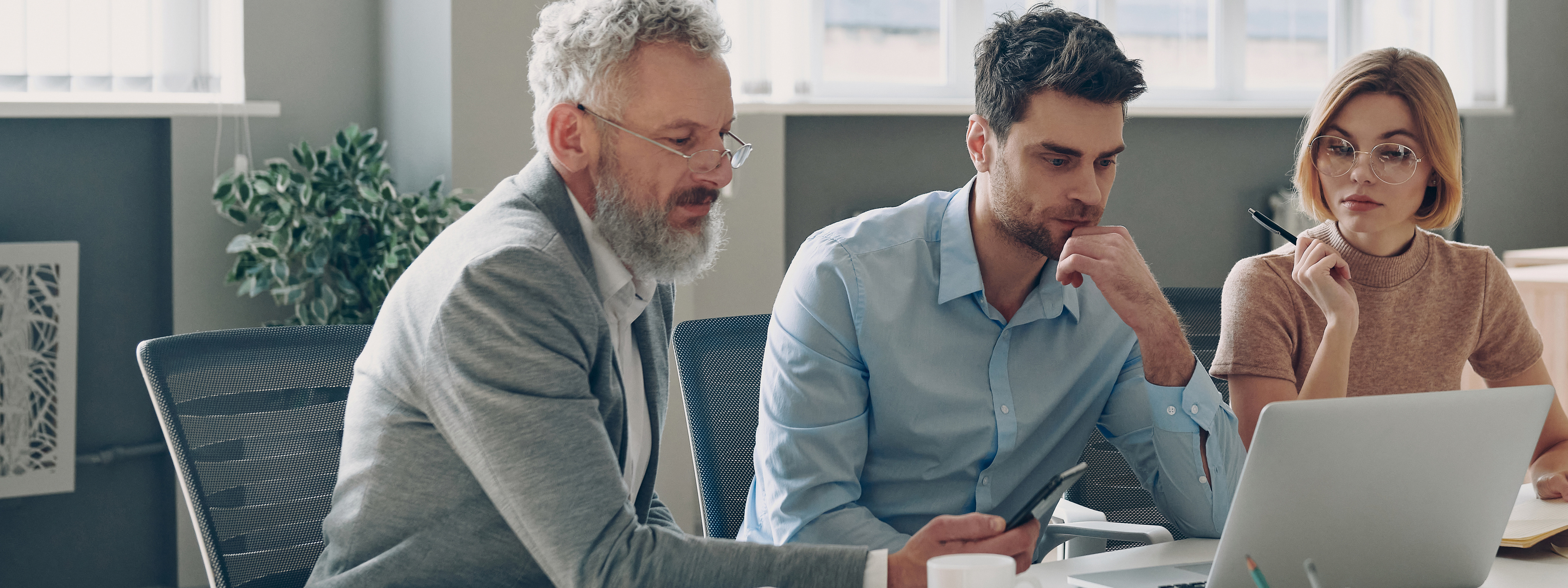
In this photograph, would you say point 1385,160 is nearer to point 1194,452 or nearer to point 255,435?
point 1194,452

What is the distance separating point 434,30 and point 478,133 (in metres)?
0.27

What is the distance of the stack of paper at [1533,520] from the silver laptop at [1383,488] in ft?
0.23

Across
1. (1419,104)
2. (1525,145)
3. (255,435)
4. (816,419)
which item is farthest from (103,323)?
(1525,145)

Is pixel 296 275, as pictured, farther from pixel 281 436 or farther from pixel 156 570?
pixel 281 436

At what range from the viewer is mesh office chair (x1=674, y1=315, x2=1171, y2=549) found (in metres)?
1.62

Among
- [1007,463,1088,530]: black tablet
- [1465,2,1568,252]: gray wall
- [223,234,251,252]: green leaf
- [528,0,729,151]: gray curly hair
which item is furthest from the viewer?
[1465,2,1568,252]: gray wall

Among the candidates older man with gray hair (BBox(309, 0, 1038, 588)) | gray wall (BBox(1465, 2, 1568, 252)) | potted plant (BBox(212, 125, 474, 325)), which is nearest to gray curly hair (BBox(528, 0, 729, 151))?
older man with gray hair (BBox(309, 0, 1038, 588))

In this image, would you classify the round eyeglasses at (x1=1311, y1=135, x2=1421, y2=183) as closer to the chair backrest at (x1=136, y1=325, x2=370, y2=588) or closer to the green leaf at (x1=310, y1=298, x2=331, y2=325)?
the chair backrest at (x1=136, y1=325, x2=370, y2=588)

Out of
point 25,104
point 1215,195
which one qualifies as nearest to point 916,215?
point 25,104

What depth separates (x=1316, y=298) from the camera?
1.66 m

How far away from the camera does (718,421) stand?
1623mm

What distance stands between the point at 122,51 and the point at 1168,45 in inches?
126

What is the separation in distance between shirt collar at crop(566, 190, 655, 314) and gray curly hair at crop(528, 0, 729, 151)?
0.32ft

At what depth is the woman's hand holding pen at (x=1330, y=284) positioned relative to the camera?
162 cm
